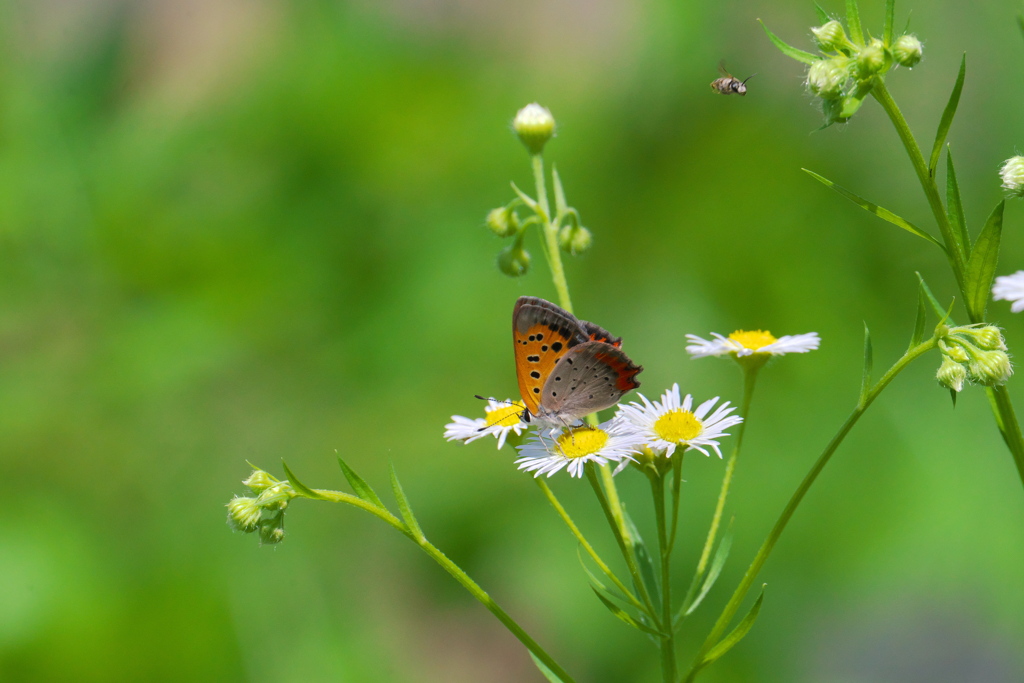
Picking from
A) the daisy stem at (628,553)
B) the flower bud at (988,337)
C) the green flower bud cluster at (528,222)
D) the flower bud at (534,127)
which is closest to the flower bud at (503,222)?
the green flower bud cluster at (528,222)

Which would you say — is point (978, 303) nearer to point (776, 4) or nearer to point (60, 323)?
point (776, 4)

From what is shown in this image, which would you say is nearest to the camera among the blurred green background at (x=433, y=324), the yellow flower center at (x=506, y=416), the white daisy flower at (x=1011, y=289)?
the white daisy flower at (x=1011, y=289)

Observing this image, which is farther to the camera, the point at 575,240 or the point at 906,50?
the point at 575,240

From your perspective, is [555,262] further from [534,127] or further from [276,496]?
[276,496]

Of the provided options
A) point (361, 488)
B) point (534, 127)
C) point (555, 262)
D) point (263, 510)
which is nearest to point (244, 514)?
point (263, 510)

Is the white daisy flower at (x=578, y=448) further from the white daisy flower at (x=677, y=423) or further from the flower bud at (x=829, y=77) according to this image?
the flower bud at (x=829, y=77)

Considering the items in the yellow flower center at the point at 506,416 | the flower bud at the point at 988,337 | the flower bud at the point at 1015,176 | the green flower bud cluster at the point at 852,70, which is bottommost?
the flower bud at the point at 988,337

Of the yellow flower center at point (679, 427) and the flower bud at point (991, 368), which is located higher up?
the yellow flower center at point (679, 427)
